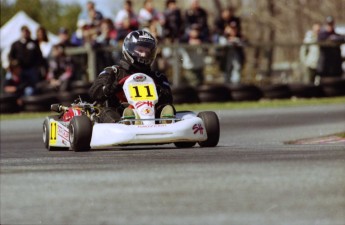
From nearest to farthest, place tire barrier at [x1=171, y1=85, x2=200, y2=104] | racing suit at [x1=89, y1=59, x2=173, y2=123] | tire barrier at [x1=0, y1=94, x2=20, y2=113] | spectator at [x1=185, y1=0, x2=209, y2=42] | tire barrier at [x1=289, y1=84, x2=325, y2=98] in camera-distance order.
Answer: racing suit at [x1=89, y1=59, x2=173, y2=123]
tire barrier at [x1=0, y1=94, x2=20, y2=113]
tire barrier at [x1=171, y1=85, x2=200, y2=104]
spectator at [x1=185, y1=0, x2=209, y2=42]
tire barrier at [x1=289, y1=84, x2=325, y2=98]

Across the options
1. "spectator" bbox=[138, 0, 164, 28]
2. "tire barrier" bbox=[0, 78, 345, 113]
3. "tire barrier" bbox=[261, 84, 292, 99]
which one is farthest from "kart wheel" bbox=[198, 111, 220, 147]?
"tire barrier" bbox=[261, 84, 292, 99]

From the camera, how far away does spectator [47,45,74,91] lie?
22.1m

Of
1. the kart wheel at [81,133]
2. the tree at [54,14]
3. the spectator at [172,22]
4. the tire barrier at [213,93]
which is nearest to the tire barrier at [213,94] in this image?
the tire barrier at [213,93]

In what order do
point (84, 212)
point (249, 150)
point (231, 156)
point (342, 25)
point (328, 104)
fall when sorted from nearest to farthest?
point (84, 212) < point (231, 156) < point (249, 150) < point (328, 104) < point (342, 25)

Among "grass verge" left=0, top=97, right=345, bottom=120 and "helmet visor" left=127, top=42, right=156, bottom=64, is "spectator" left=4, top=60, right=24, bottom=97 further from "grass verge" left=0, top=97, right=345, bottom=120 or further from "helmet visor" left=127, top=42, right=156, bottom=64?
"helmet visor" left=127, top=42, right=156, bottom=64

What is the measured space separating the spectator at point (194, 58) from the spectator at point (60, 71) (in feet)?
7.49

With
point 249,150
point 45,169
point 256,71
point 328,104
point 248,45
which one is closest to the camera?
point 45,169

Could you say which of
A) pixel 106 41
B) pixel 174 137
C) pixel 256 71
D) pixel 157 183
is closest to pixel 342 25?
pixel 256 71

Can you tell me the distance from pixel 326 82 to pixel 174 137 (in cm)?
1251

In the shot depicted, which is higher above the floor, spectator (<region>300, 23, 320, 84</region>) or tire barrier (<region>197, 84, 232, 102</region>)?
spectator (<region>300, 23, 320, 84</region>)

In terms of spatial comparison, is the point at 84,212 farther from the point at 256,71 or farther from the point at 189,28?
the point at 256,71

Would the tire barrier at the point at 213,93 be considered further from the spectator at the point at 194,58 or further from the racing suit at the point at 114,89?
the racing suit at the point at 114,89

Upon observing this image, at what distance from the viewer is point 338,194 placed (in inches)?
273

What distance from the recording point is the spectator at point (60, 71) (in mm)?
22094
